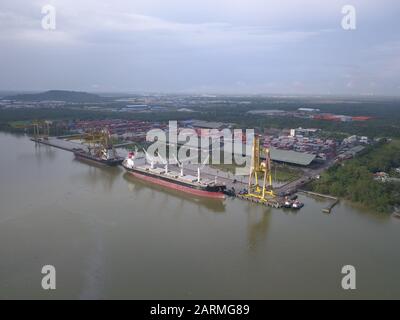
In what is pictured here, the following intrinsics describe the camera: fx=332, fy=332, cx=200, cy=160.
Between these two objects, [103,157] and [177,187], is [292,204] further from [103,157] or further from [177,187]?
[103,157]

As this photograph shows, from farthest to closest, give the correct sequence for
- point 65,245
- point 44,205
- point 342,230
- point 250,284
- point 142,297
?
point 44,205 < point 342,230 < point 65,245 < point 250,284 < point 142,297

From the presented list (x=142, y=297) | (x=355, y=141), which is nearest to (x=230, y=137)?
(x=355, y=141)

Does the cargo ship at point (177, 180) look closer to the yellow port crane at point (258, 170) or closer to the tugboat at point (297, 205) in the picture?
the yellow port crane at point (258, 170)

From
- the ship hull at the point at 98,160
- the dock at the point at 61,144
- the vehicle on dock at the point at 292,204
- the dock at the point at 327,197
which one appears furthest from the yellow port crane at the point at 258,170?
the dock at the point at 61,144

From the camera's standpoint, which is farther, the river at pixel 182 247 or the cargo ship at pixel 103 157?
the cargo ship at pixel 103 157

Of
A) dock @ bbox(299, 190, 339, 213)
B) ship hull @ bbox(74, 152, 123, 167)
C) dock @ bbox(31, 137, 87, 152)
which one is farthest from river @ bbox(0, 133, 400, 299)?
dock @ bbox(31, 137, 87, 152)

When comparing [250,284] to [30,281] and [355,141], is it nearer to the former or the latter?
[30,281]
